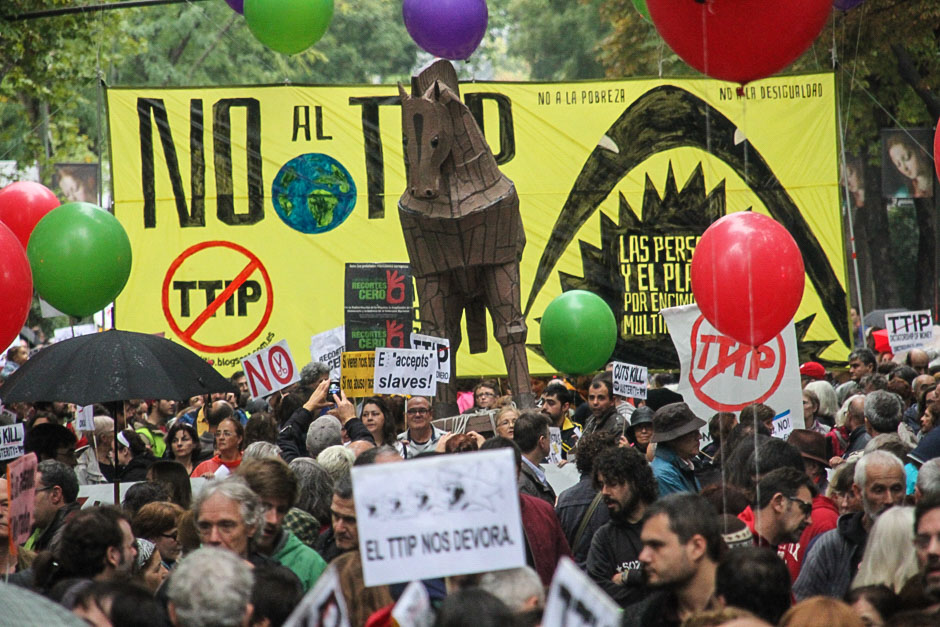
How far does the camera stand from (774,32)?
19.9 ft

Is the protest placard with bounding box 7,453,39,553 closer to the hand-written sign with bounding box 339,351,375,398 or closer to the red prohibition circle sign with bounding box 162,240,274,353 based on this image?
the hand-written sign with bounding box 339,351,375,398

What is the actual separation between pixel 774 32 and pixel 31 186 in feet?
25.8

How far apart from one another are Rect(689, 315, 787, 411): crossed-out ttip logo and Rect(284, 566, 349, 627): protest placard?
6.37m

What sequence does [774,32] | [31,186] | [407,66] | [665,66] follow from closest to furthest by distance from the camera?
[774,32], [31,186], [665,66], [407,66]

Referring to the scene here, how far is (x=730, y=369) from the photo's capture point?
982cm

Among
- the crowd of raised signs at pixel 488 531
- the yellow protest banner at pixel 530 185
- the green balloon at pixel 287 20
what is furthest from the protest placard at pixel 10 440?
the yellow protest banner at pixel 530 185

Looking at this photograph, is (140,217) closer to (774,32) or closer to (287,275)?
(287,275)

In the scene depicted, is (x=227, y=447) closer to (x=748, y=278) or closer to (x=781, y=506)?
(x=748, y=278)

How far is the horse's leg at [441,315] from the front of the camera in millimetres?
10773

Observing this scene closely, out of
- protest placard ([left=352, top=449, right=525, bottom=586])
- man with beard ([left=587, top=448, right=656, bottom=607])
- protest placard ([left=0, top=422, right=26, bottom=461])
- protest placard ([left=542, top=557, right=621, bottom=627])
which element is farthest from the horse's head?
protest placard ([left=542, top=557, right=621, bottom=627])

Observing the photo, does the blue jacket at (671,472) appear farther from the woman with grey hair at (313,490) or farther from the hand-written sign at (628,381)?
the hand-written sign at (628,381)

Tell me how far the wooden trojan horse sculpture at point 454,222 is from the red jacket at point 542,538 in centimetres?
467

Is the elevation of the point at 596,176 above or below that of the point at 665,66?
below

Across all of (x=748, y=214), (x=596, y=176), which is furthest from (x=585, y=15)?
(x=748, y=214)
